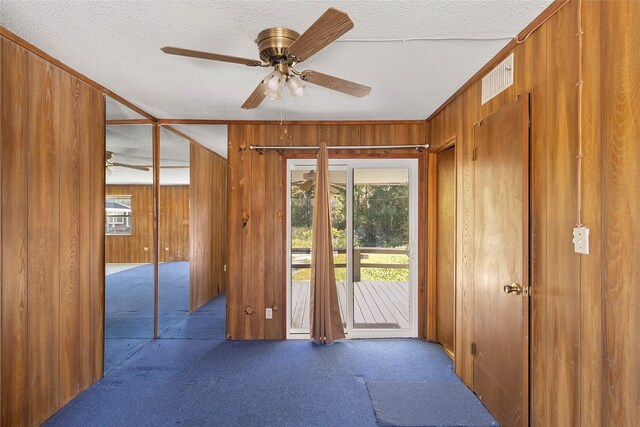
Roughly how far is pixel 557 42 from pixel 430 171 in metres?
1.78

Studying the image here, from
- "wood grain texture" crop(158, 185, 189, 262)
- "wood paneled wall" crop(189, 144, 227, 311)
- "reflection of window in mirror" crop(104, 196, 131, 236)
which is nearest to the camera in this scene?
"reflection of window in mirror" crop(104, 196, 131, 236)

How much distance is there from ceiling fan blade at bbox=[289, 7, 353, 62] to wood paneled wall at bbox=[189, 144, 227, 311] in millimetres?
3099

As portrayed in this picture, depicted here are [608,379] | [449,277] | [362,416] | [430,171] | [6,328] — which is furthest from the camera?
[430,171]

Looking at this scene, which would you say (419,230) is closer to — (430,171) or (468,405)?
(430,171)

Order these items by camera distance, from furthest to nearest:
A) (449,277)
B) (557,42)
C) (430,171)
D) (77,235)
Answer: (430,171)
(449,277)
(77,235)
(557,42)

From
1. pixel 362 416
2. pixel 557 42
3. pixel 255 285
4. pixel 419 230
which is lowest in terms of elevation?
pixel 362 416

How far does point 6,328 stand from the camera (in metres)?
1.65

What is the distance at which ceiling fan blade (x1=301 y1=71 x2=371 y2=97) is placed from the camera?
64.6 inches

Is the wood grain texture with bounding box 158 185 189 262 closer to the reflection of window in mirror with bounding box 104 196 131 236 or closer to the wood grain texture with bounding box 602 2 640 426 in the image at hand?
the reflection of window in mirror with bounding box 104 196 131 236

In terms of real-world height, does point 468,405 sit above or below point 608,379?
below

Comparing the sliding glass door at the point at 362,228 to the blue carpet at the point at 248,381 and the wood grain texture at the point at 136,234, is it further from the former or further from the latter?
the wood grain texture at the point at 136,234

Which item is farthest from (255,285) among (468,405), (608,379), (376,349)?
(608,379)

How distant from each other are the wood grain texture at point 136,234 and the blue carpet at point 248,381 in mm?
963

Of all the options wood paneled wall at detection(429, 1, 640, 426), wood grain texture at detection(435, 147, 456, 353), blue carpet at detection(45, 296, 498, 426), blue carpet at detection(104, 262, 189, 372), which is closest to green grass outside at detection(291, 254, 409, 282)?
wood grain texture at detection(435, 147, 456, 353)
